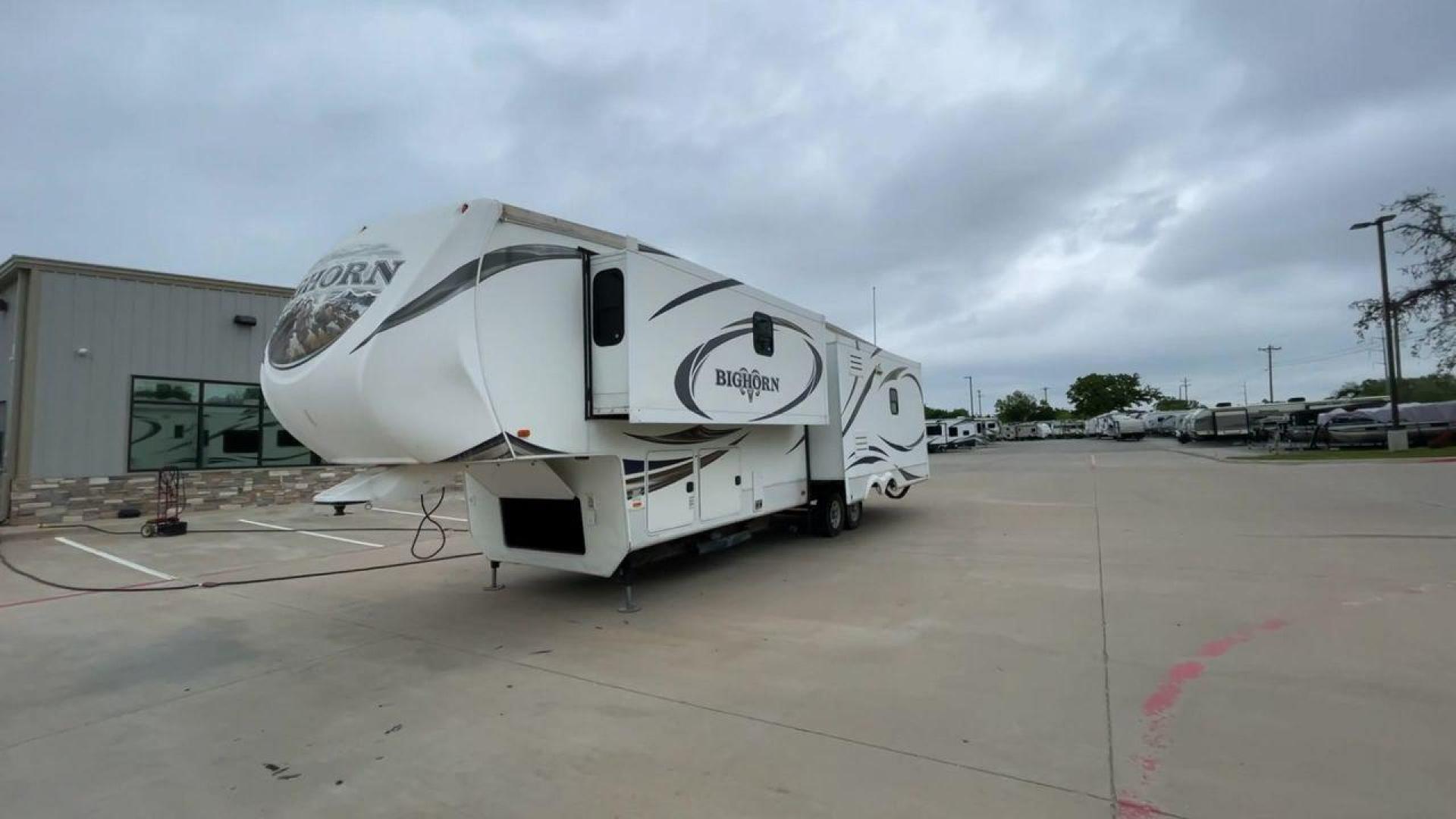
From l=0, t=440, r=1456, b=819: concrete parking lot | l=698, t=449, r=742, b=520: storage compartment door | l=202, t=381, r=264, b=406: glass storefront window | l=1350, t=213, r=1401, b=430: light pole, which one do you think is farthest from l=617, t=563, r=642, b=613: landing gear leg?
l=1350, t=213, r=1401, b=430: light pole

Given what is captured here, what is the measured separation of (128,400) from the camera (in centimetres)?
1415

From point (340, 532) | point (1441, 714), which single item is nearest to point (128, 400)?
point (340, 532)

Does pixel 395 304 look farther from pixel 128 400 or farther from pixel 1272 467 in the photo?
pixel 1272 467

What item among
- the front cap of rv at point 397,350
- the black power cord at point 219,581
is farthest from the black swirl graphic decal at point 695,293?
the black power cord at point 219,581

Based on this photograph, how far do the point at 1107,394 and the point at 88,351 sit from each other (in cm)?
9894

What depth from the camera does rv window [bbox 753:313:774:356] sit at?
759 cm

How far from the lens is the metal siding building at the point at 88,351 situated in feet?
43.0

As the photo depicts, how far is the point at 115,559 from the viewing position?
984 centimetres

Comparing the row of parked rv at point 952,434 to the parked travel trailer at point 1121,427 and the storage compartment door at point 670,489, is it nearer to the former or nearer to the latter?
the parked travel trailer at point 1121,427

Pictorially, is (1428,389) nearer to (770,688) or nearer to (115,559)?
(770,688)

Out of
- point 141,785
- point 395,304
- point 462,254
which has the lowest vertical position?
point 141,785

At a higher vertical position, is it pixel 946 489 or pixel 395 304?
pixel 395 304

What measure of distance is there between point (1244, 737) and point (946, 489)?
14.9 m

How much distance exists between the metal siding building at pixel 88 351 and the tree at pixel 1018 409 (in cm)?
9957
